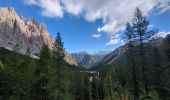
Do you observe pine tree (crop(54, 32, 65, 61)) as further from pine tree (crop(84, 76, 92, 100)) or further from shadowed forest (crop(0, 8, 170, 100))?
pine tree (crop(84, 76, 92, 100))

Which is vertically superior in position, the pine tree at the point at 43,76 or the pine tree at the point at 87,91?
the pine tree at the point at 43,76

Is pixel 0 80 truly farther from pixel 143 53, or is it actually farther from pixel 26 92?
pixel 143 53

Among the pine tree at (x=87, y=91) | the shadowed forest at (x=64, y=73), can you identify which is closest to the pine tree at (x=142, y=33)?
the shadowed forest at (x=64, y=73)

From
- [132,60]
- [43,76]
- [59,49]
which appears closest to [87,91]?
[59,49]

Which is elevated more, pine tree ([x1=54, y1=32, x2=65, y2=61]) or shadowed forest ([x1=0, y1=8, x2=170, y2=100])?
pine tree ([x1=54, y1=32, x2=65, y2=61])

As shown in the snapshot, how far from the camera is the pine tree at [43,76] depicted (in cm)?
3797

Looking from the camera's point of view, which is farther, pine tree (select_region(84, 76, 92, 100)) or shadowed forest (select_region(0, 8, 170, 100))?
pine tree (select_region(84, 76, 92, 100))

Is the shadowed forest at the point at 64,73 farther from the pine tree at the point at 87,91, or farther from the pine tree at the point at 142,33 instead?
the pine tree at the point at 87,91

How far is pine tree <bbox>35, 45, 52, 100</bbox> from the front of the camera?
37969 millimetres

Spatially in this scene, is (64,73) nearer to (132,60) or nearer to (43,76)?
(43,76)

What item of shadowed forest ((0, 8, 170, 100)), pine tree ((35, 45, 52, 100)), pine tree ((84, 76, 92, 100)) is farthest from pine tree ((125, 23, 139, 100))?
pine tree ((84, 76, 92, 100))

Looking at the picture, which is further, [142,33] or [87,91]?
[87,91]

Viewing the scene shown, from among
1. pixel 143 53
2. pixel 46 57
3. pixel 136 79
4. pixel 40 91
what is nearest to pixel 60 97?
pixel 40 91

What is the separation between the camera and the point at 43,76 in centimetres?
3788
